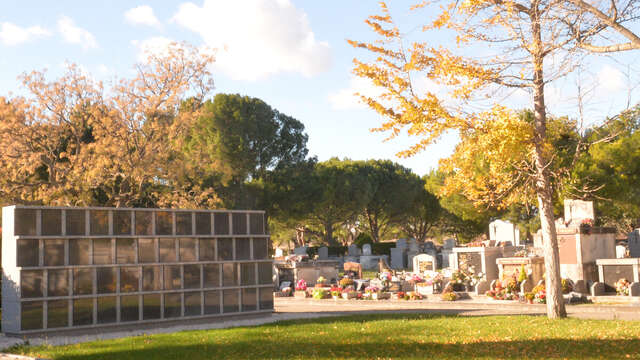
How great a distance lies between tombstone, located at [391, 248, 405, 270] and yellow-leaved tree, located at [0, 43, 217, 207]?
20429mm

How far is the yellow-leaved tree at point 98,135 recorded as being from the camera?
25.2 metres

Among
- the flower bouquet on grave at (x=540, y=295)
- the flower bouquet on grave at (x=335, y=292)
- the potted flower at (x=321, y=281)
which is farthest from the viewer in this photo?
the potted flower at (x=321, y=281)

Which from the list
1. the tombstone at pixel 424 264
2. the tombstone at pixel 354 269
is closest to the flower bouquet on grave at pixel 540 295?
the tombstone at pixel 424 264

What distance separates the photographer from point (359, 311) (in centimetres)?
1867

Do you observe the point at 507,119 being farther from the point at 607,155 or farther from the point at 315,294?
the point at 607,155

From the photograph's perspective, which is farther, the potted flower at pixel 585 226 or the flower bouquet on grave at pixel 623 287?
the potted flower at pixel 585 226

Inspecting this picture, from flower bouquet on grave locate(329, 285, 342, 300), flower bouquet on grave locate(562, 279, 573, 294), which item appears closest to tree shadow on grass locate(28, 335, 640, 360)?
flower bouquet on grave locate(562, 279, 573, 294)

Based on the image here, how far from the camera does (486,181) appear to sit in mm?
13820

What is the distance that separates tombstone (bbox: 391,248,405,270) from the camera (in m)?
44.8

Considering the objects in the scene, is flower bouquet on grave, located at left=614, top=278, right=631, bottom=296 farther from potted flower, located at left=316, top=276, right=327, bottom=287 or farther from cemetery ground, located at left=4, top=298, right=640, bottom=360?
potted flower, located at left=316, top=276, right=327, bottom=287

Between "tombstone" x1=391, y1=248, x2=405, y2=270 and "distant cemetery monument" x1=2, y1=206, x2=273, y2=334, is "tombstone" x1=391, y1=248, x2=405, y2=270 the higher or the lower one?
the lower one

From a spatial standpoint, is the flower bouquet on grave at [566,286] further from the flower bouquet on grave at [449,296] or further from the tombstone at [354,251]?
the tombstone at [354,251]

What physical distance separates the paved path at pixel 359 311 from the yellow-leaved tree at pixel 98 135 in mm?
8890

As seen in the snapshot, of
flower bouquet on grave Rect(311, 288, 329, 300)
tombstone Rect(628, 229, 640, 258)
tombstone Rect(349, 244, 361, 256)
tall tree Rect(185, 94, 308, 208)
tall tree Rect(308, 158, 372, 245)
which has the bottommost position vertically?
flower bouquet on grave Rect(311, 288, 329, 300)
